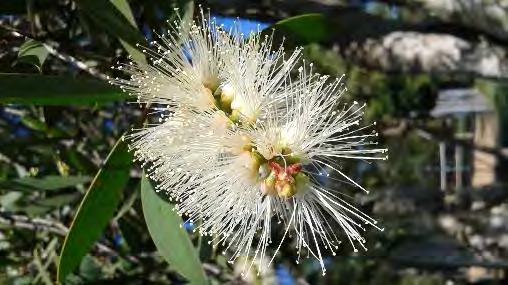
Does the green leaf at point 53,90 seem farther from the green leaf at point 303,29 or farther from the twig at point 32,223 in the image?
the twig at point 32,223

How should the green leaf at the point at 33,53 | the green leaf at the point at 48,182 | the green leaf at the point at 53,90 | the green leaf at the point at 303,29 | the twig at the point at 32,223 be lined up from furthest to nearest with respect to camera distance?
the twig at the point at 32,223, the green leaf at the point at 48,182, the green leaf at the point at 33,53, the green leaf at the point at 303,29, the green leaf at the point at 53,90

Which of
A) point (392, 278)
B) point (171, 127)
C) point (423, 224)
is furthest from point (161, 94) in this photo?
point (392, 278)

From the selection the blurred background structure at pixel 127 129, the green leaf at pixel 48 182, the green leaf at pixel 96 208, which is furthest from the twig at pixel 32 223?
the green leaf at pixel 96 208

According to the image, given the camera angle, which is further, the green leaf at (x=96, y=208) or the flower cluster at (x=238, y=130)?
the green leaf at (x=96, y=208)

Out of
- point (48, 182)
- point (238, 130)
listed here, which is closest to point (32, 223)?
point (48, 182)

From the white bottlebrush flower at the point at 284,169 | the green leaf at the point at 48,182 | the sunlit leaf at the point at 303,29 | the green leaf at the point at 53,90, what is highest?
the sunlit leaf at the point at 303,29

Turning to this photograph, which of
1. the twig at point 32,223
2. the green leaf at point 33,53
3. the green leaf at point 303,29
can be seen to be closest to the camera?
the green leaf at point 303,29

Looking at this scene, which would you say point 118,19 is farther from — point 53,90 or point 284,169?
point 284,169

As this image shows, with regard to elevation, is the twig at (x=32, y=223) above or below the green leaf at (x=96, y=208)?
below
